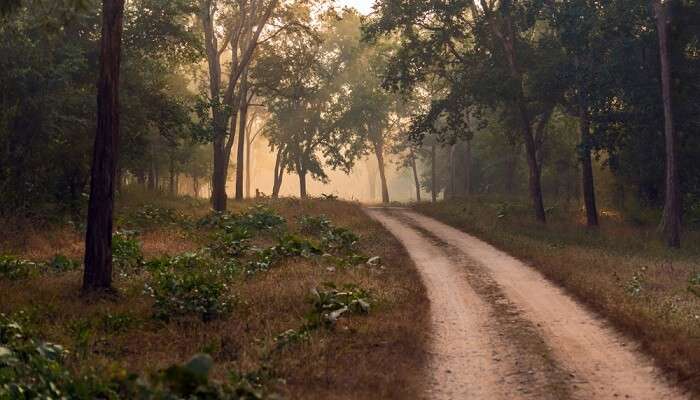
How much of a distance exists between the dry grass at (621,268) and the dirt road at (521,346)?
14.4 inches

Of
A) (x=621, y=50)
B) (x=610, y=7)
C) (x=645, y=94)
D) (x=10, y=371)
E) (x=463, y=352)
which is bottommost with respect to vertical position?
(x=463, y=352)

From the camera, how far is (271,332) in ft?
35.4

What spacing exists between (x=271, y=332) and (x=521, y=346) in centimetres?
391

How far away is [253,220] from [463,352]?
15.9 metres

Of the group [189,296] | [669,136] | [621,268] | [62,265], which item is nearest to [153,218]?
[62,265]

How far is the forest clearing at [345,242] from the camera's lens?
902cm

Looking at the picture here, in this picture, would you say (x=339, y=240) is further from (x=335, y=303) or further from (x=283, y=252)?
(x=335, y=303)

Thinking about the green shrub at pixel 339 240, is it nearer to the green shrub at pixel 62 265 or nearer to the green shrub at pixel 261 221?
the green shrub at pixel 261 221

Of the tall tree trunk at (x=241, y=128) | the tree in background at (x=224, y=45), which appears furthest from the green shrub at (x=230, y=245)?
the tall tree trunk at (x=241, y=128)

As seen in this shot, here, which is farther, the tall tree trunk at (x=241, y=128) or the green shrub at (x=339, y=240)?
the tall tree trunk at (x=241, y=128)

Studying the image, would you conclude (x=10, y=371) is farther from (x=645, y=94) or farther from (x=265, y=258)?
(x=645, y=94)

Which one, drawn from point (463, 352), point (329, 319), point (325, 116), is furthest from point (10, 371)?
point (325, 116)

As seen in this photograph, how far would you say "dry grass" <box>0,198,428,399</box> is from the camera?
8789 millimetres

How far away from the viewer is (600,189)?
121 feet
